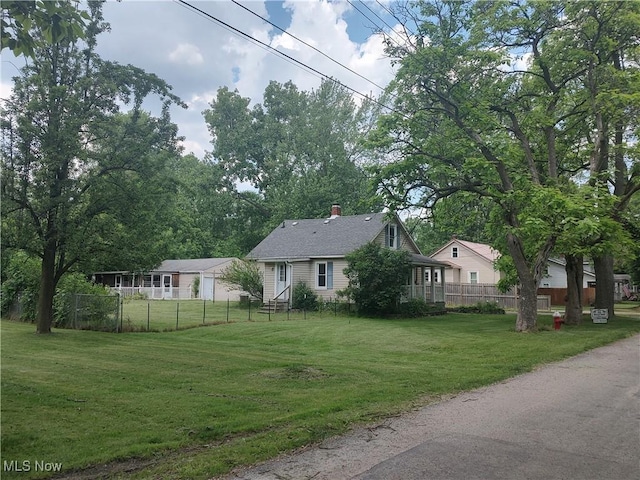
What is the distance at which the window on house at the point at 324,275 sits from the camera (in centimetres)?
2880

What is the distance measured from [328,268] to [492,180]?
477 inches

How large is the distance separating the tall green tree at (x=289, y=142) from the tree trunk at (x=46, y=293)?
28.4 meters

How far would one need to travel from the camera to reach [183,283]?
143ft

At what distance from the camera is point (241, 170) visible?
51.6 metres

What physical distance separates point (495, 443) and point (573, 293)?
19471 millimetres

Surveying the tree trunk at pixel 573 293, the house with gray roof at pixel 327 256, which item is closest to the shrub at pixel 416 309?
the house with gray roof at pixel 327 256

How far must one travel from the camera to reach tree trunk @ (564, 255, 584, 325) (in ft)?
73.0

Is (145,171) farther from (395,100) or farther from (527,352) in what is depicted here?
(527,352)

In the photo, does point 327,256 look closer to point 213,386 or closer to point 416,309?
point 416,309

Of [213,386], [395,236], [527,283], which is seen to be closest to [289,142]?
[395,236]

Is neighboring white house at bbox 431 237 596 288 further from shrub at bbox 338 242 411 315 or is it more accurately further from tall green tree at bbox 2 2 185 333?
tall green tree at bbox 2 2 185 333

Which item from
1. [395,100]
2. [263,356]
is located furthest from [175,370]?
[395,100]

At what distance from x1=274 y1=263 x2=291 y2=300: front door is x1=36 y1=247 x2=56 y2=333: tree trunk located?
1417 centimetres

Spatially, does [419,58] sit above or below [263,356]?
above
